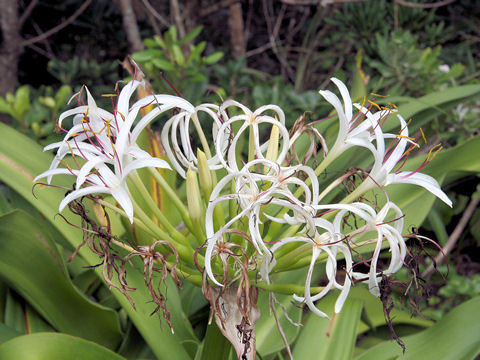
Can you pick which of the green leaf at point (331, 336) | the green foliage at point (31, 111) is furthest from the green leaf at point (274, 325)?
the green foliage at point (31, 111)

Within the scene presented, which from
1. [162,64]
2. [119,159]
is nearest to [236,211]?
[119,159]

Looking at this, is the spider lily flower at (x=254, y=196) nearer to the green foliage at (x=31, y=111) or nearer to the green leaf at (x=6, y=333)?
the green leaf at (x=6, y=333)

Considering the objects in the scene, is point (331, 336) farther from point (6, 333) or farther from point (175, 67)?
point (175, 67)

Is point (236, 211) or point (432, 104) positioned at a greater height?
point (236, 211)

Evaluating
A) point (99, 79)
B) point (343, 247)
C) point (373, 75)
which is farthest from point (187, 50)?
point (343, 247)

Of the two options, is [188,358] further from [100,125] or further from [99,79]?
[99,79]
